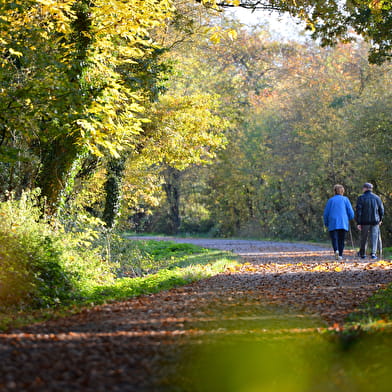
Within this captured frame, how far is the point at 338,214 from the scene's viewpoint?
1503cm

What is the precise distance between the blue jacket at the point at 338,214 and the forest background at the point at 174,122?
13.3ft

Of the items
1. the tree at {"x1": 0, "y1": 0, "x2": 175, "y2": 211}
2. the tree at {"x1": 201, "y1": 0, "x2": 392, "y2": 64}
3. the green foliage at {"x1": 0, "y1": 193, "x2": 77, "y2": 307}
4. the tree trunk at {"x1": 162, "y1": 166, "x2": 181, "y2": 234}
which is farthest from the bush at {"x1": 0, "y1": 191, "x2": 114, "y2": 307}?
the tree trunk at {"x1": 162, "y1": 166, "x2": 181, "y2": 234}

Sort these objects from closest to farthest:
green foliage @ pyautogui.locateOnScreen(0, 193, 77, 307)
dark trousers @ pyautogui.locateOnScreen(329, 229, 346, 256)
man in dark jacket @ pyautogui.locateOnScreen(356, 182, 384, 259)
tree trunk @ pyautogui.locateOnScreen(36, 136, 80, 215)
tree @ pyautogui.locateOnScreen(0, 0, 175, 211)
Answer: green foliage @ pyautogui.locateOnScreen(0, 193, 77, 307), tree @ pyautogui.locateOnScreen(0, 0, 175, 211), tree trunk @ pyautogui.locateOnScreen(36, 136, 80, 215), dark trousers @ pyautogui.locateOnScreen(329, 229, 346, 256), man in dark jacket @ pyautogui.locateOnScreen(356, 182, 384, 259)

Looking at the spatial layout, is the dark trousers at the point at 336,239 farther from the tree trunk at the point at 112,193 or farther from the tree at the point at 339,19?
the tree trunk at the point at 112,193

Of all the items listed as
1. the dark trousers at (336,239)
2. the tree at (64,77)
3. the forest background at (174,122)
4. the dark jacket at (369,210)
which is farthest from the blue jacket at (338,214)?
the tree at (64,77)

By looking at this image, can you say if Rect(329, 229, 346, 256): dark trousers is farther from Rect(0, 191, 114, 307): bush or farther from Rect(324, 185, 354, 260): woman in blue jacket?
Rect(0, 191, 114, 307): bush

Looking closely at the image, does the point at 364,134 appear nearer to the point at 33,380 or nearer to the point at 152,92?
the point at 152,92

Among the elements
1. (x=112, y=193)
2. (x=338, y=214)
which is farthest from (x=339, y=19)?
(x=112, y=193)

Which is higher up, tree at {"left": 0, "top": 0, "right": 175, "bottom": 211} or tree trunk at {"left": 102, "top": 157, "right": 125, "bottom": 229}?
tree at {"left": 0, "top": 0, "right": 175, "bottom": 211}

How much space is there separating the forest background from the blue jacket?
4050 mm

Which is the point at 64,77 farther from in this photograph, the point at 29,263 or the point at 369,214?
the point at 369,214

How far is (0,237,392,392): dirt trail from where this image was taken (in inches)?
166

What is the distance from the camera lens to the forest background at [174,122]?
942 centimetres

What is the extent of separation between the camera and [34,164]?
13.4 metres
